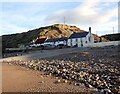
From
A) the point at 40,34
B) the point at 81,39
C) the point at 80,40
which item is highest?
the point at 40,34

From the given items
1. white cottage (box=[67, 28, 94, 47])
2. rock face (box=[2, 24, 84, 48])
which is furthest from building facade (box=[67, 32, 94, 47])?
rock face (box=[2, 24, 84, 48])

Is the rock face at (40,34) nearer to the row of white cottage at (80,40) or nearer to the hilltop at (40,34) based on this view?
the hilltop at (40,34)

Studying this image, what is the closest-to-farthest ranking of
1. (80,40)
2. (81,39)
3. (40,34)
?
(81,39), (80,40), (40,34)

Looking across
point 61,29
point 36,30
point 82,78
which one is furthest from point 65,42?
point 82,78

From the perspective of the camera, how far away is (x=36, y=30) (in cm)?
14450

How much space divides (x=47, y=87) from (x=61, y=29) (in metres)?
121

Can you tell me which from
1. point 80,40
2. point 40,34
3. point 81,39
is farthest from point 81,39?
point 40,34

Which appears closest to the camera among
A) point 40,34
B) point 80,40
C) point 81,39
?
point 81,39

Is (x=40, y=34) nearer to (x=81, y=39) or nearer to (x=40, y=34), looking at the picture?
(x=40, y=34)

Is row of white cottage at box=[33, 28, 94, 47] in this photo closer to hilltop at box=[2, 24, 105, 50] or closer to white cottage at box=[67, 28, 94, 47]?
white cottage at box=[67, 28, 94, 47]

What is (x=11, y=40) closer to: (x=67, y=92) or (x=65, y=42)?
(x=65, y=42)

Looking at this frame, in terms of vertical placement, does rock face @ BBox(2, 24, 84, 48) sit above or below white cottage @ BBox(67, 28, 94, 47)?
above

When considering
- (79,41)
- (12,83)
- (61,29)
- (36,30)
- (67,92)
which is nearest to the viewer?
(67,92)

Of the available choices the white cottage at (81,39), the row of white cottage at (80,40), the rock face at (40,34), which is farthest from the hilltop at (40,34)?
the white cottage at (81,39)
